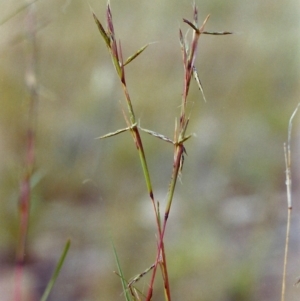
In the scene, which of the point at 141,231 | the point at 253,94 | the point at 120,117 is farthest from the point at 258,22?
the point at 141,231

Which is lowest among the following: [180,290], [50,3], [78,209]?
[180,290]

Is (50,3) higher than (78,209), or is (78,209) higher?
(50,3)

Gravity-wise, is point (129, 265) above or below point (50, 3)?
below

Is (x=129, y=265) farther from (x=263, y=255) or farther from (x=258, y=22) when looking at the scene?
(x=258, y=22)

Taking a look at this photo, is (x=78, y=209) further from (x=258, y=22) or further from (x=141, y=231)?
(x=258, y=22)

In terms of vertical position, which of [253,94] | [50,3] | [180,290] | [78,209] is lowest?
[180,290]

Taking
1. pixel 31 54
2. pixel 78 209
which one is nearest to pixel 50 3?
pixel 31 54
